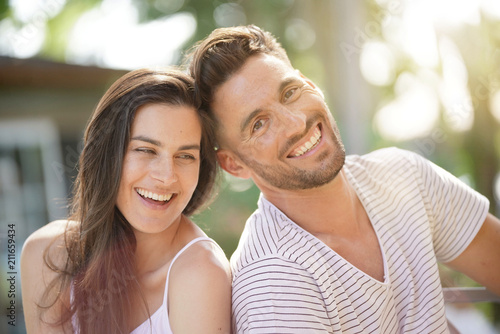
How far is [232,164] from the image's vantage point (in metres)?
2.29

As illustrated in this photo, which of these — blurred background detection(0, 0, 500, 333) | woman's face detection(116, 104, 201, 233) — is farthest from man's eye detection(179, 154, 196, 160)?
blurred background detection(0, 0, 500, 333)

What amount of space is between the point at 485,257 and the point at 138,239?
1.72 metres

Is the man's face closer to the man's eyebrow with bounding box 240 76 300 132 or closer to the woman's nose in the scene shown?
the man's eyebrow with bounding box 240 76 300 132

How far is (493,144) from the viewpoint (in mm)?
6418

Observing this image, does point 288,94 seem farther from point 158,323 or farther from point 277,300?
point 158,323

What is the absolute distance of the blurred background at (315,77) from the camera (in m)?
6.01

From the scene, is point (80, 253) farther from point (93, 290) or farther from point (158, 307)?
point (158, 307)

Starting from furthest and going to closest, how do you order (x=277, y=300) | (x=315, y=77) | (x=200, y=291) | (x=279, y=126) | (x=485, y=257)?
(x=315, y=77), (x=485, y=257), (x=279, y=126), (x=200, y=291), (x=277, y=300)

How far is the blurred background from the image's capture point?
6.01 meters

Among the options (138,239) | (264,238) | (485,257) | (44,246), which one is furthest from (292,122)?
(44,246)

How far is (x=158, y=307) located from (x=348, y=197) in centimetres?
101

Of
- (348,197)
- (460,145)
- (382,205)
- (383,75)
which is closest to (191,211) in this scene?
(348,197)

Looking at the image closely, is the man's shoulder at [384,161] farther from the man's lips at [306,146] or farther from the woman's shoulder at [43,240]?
the woman's shoulder at [43,240]

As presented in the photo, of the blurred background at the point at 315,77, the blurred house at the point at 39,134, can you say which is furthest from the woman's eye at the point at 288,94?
the blurred house at the point at 39,134
